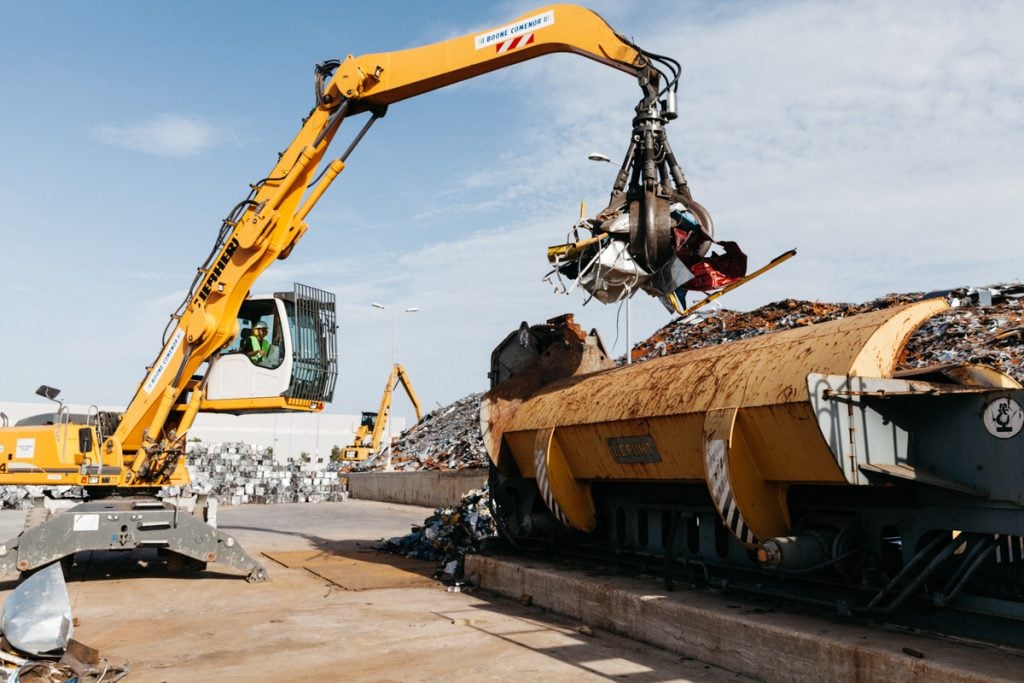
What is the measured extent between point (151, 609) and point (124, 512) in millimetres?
1462

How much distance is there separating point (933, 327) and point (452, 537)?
31.2ft

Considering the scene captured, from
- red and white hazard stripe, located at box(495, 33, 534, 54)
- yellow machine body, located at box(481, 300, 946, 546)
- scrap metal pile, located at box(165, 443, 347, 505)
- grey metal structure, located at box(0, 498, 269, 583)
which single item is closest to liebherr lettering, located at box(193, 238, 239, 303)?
grey metal structure, located at box(0, 498, 269, 583)

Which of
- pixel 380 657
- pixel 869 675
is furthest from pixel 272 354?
pixel 869 675

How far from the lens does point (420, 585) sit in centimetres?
1012

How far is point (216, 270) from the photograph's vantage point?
10.9 metres

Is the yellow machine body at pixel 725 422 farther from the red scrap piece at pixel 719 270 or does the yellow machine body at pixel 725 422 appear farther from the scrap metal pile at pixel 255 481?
the scrap metal pile at pixel 255 481

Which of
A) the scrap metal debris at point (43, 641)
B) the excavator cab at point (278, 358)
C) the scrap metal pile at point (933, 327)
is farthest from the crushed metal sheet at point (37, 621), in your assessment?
the scrap metal pile at point (933, 327)

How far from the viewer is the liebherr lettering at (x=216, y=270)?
10867 millimetres

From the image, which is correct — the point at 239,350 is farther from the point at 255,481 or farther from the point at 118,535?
the point at 255,481

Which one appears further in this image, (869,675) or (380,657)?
(380,657)

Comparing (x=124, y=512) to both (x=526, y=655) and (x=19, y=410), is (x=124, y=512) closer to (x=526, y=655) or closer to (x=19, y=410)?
(x=526, y=655)

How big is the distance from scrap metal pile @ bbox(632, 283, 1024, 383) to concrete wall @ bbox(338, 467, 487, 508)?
5560 mm

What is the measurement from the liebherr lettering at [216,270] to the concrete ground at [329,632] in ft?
11.9

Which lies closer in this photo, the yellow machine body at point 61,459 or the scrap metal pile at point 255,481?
the yellow machine body at point 61,459
